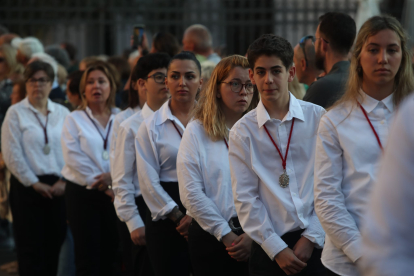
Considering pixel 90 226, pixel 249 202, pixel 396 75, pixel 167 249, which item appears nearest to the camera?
pixel 396 75

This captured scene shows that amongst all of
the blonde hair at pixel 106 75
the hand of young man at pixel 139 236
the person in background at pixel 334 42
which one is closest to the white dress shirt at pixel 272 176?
the person in background at pixel 334 42

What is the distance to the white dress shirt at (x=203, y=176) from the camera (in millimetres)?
3713

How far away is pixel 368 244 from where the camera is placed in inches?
53.2

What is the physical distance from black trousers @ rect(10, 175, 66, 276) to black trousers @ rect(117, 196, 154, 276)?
4.36 ft

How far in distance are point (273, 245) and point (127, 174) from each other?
1.91m

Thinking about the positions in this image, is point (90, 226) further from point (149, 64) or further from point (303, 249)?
point (303, 249)

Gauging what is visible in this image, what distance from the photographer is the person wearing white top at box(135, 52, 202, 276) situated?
13.9 ft

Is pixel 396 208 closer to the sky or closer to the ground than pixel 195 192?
closer to the sky

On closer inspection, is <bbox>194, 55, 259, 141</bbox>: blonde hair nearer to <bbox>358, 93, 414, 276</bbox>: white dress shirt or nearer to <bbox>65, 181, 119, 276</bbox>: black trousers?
<bbox>65, 181, 119, 276</bbox>: black trousers

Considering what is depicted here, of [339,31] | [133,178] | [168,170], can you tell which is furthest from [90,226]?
[339,31]

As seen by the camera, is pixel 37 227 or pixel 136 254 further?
pixel 37 227

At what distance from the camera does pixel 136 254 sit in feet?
15.6

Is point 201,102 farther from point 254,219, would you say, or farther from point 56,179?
point 56,179

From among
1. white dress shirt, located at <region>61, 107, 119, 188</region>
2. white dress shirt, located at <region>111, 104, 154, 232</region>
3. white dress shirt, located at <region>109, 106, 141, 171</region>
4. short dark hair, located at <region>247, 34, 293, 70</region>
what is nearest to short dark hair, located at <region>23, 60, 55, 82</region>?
white dress shirt, located at <region>61, 107, 119, 188</region>
